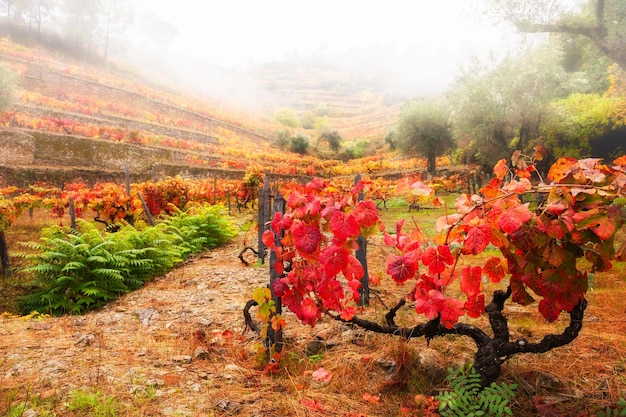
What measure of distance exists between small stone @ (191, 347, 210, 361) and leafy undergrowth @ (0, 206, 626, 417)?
0.06ft

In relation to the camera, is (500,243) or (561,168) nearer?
(500,243)

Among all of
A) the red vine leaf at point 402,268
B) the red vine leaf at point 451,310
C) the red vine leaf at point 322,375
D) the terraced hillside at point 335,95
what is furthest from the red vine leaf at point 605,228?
the terraced hillside at point 335,95

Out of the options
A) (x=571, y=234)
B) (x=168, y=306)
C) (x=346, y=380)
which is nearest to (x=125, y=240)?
(x=168, y=306)

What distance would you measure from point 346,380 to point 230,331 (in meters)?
1.49

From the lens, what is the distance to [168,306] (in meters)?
4.67

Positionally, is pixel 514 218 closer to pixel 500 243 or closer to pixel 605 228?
pixel 500 243

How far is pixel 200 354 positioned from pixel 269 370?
0.71 meters

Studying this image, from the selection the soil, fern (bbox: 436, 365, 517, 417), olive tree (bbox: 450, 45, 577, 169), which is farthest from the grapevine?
olive tree (bbox: 450, 45, 577, 169)

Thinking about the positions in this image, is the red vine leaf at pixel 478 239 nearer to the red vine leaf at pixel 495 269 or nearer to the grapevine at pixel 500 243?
the grapevine at pixel 500 243

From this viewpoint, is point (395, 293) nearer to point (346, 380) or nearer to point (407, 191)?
point (346, 380)

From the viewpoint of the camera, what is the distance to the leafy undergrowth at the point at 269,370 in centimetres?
220

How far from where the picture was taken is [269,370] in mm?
2752

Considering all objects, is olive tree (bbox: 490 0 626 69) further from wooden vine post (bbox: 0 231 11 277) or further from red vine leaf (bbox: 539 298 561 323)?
wooden vine post (bbox: 0 231 11 277)

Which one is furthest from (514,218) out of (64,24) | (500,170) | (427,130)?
(64,24)
